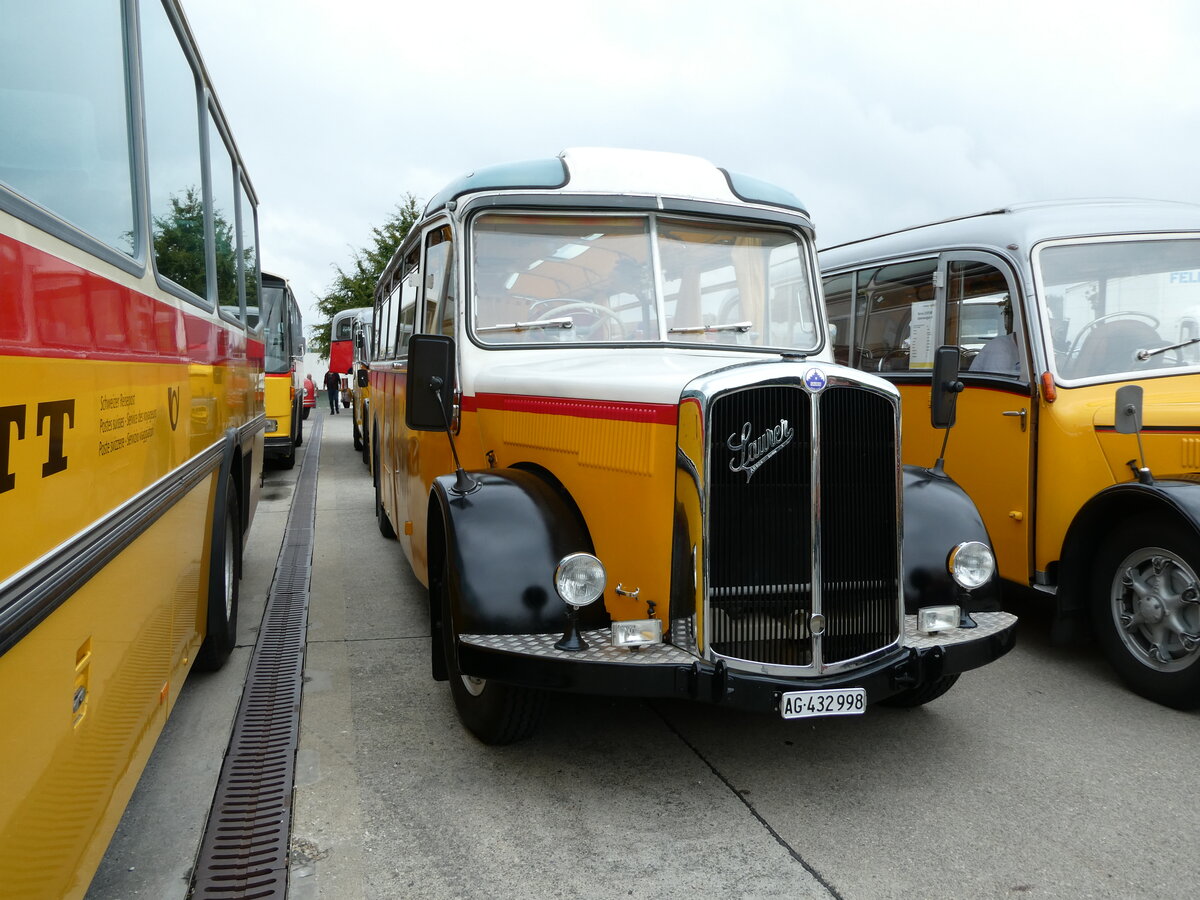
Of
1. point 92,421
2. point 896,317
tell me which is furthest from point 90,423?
point 896,317

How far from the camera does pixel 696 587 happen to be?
331 centimetres

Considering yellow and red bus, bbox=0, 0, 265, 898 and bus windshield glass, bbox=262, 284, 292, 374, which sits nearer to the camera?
yellow and red bus, bbox=0, 0, 265, 898

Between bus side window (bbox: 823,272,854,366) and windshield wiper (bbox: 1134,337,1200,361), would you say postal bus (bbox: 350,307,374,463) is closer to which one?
bus side window (bbox: 823,272,854,366)

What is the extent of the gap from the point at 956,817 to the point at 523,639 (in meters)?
1.62

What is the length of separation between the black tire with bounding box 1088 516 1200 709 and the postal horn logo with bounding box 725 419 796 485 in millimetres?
2128

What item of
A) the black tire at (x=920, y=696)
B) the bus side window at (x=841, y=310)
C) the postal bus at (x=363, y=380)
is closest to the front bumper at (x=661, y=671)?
the black tire at (x=920, y=696)

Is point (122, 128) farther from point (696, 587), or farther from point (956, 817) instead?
point (956, 817)

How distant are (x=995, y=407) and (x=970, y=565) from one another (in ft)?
6.52

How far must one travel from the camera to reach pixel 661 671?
10.4 ft

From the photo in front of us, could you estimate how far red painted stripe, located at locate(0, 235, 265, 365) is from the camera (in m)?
1.71

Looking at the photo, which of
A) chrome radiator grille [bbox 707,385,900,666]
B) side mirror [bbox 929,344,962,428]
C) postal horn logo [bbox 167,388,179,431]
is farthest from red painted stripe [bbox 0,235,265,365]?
side mirror [bbox 929,344,962,428]

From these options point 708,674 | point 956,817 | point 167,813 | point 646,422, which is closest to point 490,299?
point 646,422

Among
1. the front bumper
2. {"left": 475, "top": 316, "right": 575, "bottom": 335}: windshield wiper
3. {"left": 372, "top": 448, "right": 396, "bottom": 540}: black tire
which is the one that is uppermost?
{"left": 475, "top": 316, "right": 575, "bottom": 335}: windshield wiper

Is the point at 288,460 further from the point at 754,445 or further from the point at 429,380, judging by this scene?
the point at 754,445
